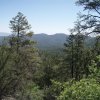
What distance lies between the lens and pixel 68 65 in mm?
43688

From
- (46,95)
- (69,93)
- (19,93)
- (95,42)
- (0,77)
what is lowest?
(46,95)

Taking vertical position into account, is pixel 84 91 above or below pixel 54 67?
above

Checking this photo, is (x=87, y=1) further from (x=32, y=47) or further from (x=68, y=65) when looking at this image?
(x=32, y=47)

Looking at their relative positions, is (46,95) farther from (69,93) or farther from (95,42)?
(69,93)

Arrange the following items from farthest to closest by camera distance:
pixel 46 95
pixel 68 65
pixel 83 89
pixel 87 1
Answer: pixel 68 65, pixel 46 95, pixel 87 1, pixel 83 89

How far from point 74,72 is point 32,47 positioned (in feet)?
30.2

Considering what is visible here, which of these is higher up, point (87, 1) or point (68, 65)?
point (87, 1)

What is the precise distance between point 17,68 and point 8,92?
7.96 feet

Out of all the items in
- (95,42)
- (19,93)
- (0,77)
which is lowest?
(19,93)

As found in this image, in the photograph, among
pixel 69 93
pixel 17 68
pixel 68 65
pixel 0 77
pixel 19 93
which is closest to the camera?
pixel 69 93

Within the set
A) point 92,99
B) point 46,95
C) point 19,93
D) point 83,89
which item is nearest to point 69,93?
point 83,89

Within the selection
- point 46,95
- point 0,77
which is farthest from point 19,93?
point 46,95

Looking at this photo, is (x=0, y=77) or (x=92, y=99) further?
(x=0, y=77)

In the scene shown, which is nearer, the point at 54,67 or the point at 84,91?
the point at 84,91
